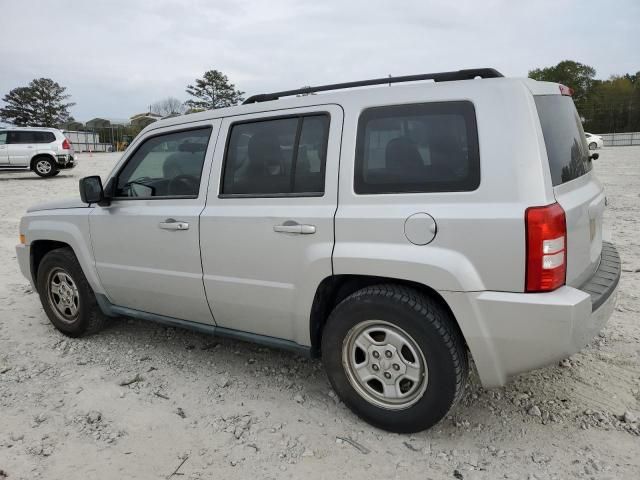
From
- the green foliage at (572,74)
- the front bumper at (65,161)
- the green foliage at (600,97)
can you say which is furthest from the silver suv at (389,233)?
the green foliage at (572,74)

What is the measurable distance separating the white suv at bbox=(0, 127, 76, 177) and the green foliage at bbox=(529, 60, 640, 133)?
50.2 metres

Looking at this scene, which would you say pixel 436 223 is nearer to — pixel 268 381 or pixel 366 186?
pixel 366 186

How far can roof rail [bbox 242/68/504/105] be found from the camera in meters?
2.65

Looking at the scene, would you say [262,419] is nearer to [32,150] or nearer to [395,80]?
[395,80]

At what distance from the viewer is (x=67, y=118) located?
69.7 metres

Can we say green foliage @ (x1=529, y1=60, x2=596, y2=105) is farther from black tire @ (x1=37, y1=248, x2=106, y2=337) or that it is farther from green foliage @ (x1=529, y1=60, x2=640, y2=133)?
black tire @ (x1=37, y1=248, x2=106, y2=337)

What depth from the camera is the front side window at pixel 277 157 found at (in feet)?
9.57

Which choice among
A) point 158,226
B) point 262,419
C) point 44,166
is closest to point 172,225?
point 158,226

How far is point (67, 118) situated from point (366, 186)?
254 ft

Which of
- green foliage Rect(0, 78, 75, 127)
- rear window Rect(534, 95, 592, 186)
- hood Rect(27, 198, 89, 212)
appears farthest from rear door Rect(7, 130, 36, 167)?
green foliage Rect(0, 78, 75, 127)

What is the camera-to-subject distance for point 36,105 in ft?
225

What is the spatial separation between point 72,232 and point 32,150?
1626cm

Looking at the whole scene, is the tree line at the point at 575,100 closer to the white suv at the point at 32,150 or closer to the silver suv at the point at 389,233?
the white suv at the point at 32,150

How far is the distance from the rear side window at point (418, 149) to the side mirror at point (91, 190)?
2.07 meters
